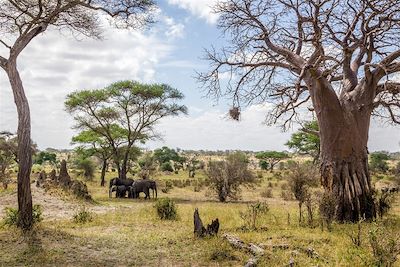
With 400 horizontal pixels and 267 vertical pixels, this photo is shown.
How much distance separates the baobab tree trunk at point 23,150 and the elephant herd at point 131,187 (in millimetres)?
14712

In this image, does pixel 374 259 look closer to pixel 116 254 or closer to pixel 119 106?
pixel 116 254

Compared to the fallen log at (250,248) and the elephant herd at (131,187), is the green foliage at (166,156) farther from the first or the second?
the fallen log at (250,248)

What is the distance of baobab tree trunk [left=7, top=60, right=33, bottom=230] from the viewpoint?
925 centimetres

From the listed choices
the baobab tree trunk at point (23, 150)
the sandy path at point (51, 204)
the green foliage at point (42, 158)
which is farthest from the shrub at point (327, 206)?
the green foliage at point (42, 158)

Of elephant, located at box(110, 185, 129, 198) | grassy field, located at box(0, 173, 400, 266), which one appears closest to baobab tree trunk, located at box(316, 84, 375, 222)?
grassy field, located at box(0, 173, 400, 266)

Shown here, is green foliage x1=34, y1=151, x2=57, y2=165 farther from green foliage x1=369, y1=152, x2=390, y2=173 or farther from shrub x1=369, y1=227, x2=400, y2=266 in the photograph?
shrub x1=369, y1=227, x2=400, y2=266

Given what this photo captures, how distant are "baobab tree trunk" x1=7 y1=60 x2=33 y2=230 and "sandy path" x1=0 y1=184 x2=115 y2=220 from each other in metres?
3.75

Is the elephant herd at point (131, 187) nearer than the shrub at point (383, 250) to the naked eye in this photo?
No

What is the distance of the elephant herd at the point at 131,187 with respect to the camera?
2436 cm

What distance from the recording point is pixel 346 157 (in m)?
11.3

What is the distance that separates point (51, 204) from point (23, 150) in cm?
683

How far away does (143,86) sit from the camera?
27078 mm

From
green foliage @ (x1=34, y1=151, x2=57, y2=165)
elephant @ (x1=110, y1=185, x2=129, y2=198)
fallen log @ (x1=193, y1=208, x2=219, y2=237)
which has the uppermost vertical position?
green foliage @ (x1=34, y1=151, x2=57, y2=165)

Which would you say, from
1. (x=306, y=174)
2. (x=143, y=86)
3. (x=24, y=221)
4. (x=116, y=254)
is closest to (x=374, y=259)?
(x=116, y=254)
